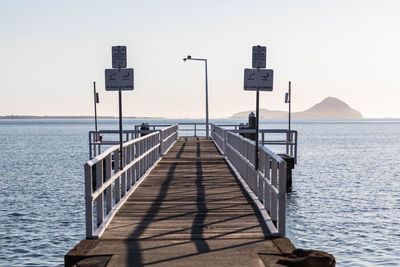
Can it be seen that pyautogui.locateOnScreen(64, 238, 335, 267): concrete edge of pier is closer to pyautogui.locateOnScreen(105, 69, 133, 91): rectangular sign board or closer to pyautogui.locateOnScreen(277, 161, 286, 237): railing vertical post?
pyautogui.locateOnScreen(277, 161, 286, 237): railing vertical post

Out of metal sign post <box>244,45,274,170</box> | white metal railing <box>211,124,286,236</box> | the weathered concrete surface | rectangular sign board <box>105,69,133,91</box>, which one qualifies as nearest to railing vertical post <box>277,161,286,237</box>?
white metal railing <box>211,124,286,236</box>

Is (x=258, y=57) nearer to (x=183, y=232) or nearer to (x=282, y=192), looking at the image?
(x=282, y=192)

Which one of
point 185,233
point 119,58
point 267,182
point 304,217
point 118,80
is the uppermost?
point 119,58

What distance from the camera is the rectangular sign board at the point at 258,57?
11.0m

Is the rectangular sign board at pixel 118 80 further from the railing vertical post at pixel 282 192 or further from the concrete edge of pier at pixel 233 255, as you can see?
the railing vertical post at pixel 282 192

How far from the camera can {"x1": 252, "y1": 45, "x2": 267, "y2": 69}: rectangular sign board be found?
36.1 feet

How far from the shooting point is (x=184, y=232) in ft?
24.4

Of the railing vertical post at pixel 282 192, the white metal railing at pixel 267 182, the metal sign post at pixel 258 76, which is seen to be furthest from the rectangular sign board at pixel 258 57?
the railing vertical post at pixel 282 192

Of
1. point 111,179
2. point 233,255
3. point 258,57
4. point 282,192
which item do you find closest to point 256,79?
point 258,57

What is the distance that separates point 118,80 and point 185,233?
455cm

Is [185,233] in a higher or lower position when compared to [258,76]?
lower

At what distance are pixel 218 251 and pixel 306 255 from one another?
3.75ft

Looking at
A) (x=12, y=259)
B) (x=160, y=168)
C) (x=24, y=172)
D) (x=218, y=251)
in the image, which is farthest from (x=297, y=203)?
(x=24, y=172)

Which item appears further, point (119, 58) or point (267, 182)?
point (119, 58)
